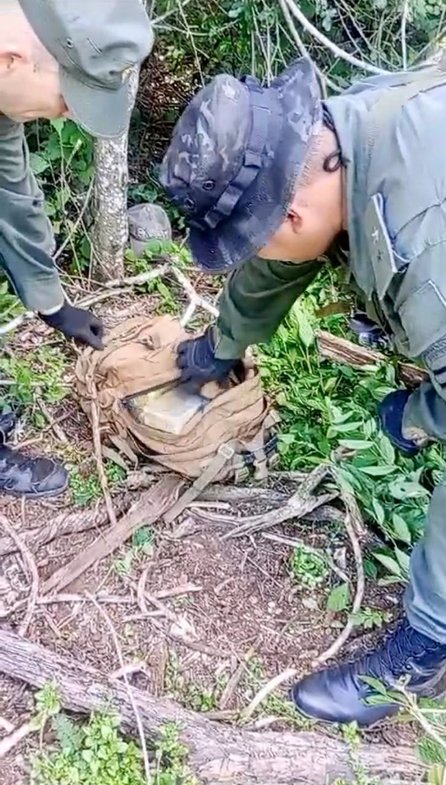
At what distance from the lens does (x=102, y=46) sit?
1756mm

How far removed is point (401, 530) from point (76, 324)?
1061 millimetres

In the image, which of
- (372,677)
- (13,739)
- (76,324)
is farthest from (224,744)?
(76,324)

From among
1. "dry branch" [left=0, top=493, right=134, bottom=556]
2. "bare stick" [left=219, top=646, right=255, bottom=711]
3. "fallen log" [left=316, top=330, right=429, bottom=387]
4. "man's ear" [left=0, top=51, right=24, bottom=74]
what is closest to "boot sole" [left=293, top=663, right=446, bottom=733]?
"bare stick" [left=219, top=646, right=255, bottom=711]

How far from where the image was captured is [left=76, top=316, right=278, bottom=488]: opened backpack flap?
254 centimetres

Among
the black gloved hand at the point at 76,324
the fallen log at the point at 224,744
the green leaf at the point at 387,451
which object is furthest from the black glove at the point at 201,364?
the fallen log at the point at 224,744

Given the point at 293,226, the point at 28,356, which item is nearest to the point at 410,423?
the point at 293,226

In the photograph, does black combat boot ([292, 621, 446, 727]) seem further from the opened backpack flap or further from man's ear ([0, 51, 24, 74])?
man's ear ([0, 51, 24, 74])

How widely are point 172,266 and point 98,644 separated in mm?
1599

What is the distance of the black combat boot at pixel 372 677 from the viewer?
2098mm

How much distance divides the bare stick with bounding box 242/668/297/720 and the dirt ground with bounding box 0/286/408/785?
0.01 metres

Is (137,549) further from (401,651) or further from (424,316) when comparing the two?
(424,316)

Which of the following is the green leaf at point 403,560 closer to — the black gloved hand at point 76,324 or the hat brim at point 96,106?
the black gloved hand at point 76,324

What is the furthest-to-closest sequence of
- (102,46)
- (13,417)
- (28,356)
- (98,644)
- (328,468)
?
1. (28,356)
2. (13,417)
3. (328,468)
4. (98,644)
5. (102,46)

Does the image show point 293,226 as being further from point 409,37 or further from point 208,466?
point 409,37
